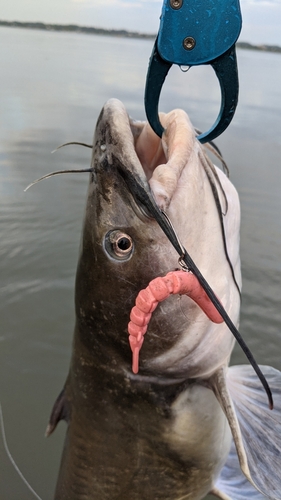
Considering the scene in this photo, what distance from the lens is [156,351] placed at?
1673mm

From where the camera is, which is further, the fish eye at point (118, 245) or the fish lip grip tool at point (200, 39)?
the fish eye at point (118, 245)

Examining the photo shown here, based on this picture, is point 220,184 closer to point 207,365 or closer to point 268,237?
point 207,365

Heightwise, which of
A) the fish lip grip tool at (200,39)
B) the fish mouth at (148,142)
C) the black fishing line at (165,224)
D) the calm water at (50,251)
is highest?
the fish lip grip tool at (200,39)

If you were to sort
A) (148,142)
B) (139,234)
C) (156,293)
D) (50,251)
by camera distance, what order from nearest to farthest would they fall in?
(156,293), (139,234), (148,142), (50,251)

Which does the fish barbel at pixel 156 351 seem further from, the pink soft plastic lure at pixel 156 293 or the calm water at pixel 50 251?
the calm water at pixel 50 251

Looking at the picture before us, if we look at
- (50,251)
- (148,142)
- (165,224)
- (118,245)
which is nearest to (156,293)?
(165,224)

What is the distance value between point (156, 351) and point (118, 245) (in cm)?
47

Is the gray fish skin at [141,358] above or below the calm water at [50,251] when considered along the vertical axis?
above

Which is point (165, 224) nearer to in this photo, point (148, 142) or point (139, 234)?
point (139, 234)

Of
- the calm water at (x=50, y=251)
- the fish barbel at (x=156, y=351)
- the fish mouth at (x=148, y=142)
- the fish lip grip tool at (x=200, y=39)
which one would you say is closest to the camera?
the fish lip grip tool at (x=200, y=39)

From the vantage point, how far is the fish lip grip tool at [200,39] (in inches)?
47.6

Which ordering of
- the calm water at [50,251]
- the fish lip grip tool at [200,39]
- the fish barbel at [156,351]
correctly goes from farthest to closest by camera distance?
the calm water at [50,251] < the fish barbel at [156,351] < the fish lip grip tool at [200,39]

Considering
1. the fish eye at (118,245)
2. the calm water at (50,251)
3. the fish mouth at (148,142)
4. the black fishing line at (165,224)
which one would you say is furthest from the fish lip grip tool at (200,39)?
the calm water at (50,251)

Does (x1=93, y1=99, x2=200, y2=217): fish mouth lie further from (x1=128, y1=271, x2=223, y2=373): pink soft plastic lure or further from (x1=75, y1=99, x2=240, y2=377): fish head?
(x1=128, y1=271, x2=223, y2=373): pink soft plastic lure
